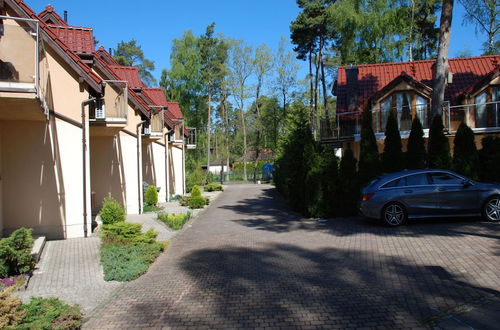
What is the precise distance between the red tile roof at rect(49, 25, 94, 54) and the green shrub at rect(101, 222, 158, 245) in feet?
23.5

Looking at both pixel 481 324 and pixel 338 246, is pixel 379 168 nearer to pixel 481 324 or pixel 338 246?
pixel 338 246

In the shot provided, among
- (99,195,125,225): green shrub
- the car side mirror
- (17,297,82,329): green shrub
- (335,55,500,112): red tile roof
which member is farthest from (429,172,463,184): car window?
(335,55,500,112): red tile roof

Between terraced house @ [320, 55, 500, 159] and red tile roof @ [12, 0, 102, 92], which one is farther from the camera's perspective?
terraced house @ [320, 55, 500, 159]

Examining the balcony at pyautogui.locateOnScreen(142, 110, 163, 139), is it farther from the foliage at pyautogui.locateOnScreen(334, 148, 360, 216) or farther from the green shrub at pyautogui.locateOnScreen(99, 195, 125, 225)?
the foliage at pyautogui.locateOnScreen(334, 148, 360, 216)

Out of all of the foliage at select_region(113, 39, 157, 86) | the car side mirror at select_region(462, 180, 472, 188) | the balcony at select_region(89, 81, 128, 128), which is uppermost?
the foliage at select_region(113, 39, 157, 86)

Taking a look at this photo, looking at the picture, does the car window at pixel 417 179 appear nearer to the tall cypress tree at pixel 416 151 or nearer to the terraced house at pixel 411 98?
the tall cypress tree at pixel 416 151

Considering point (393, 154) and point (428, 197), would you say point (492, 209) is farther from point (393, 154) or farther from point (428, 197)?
point (393, 154)

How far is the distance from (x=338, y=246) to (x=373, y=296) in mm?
3695

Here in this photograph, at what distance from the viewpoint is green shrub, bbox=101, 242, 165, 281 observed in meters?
7.79

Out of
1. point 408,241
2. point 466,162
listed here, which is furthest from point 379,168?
point 408,241

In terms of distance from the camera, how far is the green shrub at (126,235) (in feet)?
33.9

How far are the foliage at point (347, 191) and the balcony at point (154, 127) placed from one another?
35.1 feet

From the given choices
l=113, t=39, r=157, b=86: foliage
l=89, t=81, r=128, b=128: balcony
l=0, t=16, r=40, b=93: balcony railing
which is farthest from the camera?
l=113, t=39, r=157, b=86: foliage

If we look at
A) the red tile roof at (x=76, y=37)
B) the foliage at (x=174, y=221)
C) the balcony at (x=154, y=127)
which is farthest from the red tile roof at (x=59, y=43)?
the balcony at (x=154, y=127)
